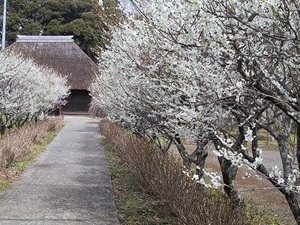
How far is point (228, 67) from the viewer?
394cm

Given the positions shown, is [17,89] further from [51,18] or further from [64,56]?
[51,18]

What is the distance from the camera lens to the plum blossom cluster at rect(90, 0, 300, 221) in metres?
3.24

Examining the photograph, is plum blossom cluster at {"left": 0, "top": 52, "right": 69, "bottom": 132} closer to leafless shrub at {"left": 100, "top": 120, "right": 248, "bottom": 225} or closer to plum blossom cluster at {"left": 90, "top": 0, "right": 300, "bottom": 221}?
leafless shrub at {"left": 100, "top": 120, "right": 248, "bottom": 225}

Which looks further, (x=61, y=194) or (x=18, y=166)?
(x=18, y=166)

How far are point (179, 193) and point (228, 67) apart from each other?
6.41ft

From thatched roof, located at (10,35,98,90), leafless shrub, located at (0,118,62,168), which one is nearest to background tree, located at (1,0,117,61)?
thatched roof, located at (10,35,98,90)

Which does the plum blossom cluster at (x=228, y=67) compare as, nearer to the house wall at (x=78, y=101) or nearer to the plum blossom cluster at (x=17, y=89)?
the plum blossom cluster at (x=17, y=89)

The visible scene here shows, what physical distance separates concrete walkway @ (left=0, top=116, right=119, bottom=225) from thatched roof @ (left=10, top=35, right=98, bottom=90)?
2514cm

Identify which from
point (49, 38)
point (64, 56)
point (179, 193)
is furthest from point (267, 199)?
point (49, 38)

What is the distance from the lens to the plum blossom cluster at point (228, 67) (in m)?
3.24

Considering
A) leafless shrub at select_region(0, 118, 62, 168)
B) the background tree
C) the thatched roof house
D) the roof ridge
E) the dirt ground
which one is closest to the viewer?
the dirt ground

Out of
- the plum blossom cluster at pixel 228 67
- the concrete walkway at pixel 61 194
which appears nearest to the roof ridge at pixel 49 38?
the concrete walkway at pixel 61 194

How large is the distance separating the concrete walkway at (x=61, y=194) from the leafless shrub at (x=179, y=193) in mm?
722

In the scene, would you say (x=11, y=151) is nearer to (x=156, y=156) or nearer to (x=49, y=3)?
(x=156, y=156)
